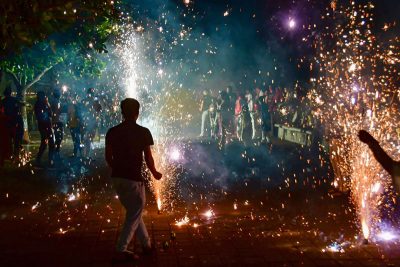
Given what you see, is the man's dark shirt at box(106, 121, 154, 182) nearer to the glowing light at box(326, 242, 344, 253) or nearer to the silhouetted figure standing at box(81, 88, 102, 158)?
the glowing light at box(326, 242, 344, 253)

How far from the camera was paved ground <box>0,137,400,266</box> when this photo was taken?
18.6 ft

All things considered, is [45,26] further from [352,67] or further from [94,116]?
[94,116]

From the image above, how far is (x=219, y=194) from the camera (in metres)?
9.84

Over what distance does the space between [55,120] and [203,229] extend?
8256mm

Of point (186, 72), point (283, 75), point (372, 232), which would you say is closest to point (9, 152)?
point (372, 232)

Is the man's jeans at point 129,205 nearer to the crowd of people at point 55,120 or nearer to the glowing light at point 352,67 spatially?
the crowd of people at point 55,120

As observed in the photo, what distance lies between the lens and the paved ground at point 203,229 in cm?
566

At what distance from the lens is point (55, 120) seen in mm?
13852

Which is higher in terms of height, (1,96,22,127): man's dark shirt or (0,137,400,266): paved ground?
(1,96,22,127): man's dark shirt

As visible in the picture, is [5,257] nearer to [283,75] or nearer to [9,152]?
[9,152]

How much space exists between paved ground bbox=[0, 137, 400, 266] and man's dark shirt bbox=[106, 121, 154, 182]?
1.05 metres

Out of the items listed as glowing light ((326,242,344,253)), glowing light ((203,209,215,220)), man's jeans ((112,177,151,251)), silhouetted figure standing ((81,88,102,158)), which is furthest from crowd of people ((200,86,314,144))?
man's jeans ((112,177,151,251))

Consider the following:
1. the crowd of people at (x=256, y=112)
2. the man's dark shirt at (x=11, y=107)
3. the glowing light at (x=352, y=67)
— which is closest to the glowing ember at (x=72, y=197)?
the man's dark shirt at (x=11, y=107)

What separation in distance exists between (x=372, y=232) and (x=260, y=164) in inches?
292
